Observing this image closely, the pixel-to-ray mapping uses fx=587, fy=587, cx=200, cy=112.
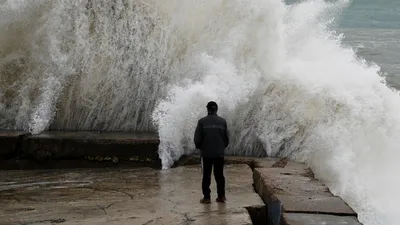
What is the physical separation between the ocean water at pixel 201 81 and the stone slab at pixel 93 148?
27cm

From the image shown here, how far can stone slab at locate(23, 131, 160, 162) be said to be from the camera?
319 inches

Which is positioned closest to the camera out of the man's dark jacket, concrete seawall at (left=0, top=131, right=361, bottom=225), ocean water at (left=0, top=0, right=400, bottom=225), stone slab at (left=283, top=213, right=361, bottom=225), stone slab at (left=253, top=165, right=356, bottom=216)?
stone slab at (left=283, top=213, right=361, bottom=225)

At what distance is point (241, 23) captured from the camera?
32.4 ft

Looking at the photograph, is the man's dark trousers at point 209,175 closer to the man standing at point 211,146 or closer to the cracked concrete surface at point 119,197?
the man standing at point 211,146

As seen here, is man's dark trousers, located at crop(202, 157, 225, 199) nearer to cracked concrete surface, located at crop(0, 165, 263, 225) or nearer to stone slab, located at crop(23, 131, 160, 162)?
cracked concrete surface, located at crop(0, 165, 263, 225)

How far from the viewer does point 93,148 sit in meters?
8.14

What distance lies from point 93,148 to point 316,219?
398 centimetres

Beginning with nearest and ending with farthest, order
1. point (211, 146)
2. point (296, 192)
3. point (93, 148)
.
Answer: point (211, 146), point (296, 192), point (93, 148)

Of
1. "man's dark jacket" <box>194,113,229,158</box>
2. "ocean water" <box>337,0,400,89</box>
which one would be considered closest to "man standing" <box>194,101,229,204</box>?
"man's dark jacket" <box>194,113,229,158</box>

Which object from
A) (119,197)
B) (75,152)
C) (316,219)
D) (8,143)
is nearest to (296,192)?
(316,219)

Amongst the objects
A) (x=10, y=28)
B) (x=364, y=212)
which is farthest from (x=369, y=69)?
(x=10, y=28)

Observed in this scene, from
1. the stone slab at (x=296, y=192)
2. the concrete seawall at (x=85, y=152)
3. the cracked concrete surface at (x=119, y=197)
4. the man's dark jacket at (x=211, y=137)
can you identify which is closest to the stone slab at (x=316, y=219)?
the stone slab at (x=296, y=192)

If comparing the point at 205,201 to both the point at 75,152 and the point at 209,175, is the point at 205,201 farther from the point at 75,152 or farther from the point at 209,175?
the point at 75,152

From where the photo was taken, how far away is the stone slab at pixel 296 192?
5312 millimetres
